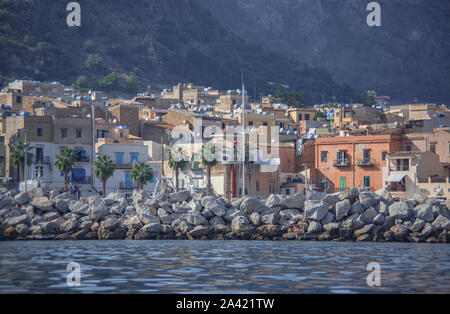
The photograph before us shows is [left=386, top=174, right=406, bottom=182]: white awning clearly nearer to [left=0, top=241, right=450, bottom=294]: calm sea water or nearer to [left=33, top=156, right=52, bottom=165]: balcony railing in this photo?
[left=0, top=241, right=450, bottom=294]: calm sea water

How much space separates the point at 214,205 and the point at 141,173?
46.7 feet

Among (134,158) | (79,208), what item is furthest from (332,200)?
(134,158)

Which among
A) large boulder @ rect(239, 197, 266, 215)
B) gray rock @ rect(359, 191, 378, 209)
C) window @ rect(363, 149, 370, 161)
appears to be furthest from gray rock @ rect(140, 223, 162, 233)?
window @ rect(363, 149, 370, 161)

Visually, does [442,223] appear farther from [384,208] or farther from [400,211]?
[384,208]

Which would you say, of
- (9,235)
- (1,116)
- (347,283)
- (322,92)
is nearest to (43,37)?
(322,92)

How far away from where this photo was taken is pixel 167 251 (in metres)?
37.8

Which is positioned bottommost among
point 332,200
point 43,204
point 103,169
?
point 43,204

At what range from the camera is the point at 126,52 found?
177875 mm

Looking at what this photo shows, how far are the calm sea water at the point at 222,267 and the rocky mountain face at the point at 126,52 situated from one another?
10971cm

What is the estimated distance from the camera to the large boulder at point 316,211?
157ft

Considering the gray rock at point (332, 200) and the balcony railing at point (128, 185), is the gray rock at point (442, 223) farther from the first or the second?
the balcony railing at point (128, 185)

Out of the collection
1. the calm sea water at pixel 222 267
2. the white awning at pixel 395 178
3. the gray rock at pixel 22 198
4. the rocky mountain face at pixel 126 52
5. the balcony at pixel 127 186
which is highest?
the rocky mountain face at pixel 126 52

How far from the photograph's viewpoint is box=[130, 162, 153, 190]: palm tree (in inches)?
2448

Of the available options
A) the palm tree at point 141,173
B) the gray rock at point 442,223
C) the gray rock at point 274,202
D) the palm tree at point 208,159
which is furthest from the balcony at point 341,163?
the gray rock at point 442,223
